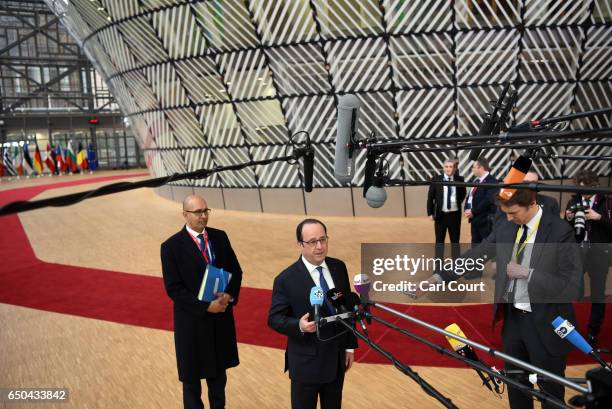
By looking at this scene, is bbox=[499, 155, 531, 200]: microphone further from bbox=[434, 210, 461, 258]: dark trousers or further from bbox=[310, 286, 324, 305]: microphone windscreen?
bbox=[434, 210, 461, 258]: dark trousers

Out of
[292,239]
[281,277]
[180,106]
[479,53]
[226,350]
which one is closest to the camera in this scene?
[281,277]

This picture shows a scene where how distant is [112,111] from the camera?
36.2 m

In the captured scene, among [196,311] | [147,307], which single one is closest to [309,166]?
[196,311]

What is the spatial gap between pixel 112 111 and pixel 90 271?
29.0 meters

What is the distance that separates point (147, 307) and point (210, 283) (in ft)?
13.1

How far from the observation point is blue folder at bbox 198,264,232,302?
12.7ft

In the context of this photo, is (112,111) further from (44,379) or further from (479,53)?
(44,379)

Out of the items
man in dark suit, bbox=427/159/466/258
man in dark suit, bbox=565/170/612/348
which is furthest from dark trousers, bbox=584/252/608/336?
man in dark suit, bbox=427/159/466/258

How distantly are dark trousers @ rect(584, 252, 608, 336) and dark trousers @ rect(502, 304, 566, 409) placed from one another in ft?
6.48

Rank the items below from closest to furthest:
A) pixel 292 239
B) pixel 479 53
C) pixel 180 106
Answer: pixel 292 239, pixel 479 53, pixel 180 106

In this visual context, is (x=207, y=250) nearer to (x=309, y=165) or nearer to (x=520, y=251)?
(x=309, y=165)

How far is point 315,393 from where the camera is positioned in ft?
10.8

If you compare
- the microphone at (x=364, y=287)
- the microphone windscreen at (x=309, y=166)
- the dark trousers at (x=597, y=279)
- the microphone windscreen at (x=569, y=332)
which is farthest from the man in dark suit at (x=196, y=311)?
the dark trousers at (x=597, y=279)

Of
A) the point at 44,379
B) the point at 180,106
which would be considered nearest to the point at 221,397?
the point at 44,379
